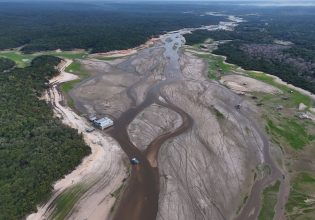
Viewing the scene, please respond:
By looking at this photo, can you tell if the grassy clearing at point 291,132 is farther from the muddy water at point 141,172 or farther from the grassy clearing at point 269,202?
the muddy water at point 141,172

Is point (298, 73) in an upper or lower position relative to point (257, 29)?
upper

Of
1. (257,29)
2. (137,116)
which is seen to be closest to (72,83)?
(137,116)

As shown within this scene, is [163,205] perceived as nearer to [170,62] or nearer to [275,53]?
[170,62]

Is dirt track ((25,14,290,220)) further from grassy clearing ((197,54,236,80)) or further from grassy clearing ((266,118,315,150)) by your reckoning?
grassy clearing ((197,54,236,80))

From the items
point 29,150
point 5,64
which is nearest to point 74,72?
point 5,64

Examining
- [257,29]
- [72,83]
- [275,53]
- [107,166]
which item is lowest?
[257,29]

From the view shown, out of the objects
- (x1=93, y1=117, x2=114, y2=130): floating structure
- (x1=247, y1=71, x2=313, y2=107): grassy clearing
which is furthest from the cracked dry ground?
(x1=247, y1=71, x2=313, y2=107): grassy clearing

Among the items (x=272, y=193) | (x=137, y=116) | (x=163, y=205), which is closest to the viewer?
(x=163, y=205)
